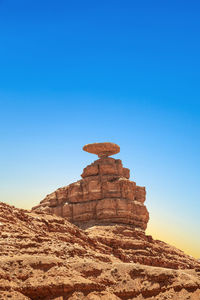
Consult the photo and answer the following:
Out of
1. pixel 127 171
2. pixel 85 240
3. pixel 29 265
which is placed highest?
pixel 127 171

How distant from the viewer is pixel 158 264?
69250 millimetres

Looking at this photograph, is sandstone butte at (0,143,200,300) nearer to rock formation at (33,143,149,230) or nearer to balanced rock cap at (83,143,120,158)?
rock formation at (33,143,149,230)

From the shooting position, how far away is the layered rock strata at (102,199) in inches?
3206

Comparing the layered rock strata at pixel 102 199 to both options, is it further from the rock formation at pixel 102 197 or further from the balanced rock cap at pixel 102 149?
the balanced rock cap at pixel 102 149

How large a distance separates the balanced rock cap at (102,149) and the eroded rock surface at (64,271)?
31978 mm

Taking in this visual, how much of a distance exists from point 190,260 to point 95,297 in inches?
1707

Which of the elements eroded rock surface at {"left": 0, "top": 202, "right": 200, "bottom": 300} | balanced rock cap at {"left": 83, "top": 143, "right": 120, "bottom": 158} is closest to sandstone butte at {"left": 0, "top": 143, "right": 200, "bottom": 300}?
eroded rock surface at {"left": 0, "top": 202, "right": 200, "bottom": 300}

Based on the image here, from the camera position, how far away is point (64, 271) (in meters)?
40.2

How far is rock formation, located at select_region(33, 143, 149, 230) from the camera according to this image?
8150 cm

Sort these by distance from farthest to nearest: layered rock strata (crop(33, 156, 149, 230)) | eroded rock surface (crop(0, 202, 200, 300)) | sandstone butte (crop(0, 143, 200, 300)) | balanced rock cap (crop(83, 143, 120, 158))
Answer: balanced rock cap (crop(83, 143, 120, 158))
layered rock strata (crop(33, 156, 149, 230))
sandstone butte (crop(0, 143, 200, 300))
eroded rock surface (crop(0, 202, 200, 300))

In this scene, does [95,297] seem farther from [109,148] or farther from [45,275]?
[109,148]

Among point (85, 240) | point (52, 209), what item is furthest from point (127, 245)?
point (52, 209)

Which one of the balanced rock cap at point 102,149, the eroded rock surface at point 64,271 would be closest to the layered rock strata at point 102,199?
the balanced rock cap at point 102,149

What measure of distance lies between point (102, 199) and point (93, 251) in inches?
1141
